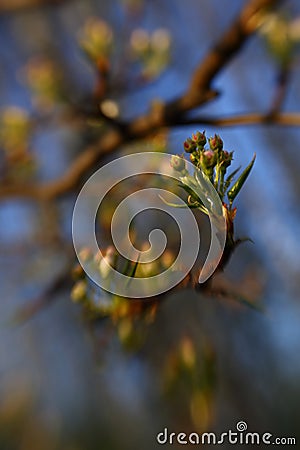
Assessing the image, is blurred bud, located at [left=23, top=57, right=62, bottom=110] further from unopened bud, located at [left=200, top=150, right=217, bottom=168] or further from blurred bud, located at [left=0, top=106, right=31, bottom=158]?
unopened bud, located at [left=200, top=150, right=217, bottom=168]

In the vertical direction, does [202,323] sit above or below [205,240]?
above

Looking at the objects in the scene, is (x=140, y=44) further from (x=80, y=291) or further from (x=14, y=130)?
(x=80, y=291)

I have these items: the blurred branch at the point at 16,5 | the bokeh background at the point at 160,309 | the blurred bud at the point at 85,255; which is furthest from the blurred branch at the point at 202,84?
the blurred branch at the point at 16,5

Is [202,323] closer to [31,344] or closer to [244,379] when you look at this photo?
[244,379]

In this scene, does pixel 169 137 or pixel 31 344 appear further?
pixel 31 344

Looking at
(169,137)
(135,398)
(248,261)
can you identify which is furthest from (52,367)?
(169,137)

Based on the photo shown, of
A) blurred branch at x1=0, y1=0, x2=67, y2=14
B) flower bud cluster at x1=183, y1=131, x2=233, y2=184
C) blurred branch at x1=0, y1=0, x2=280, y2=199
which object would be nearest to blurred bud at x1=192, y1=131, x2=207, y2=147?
flower bud cluster at x1=183, y1=131, x2=233, y2=184

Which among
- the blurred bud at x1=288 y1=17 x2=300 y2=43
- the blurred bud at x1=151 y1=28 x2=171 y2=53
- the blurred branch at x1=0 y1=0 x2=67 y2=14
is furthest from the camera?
the blurred branch at x1=0 y1=0 x2=67 y2=14
